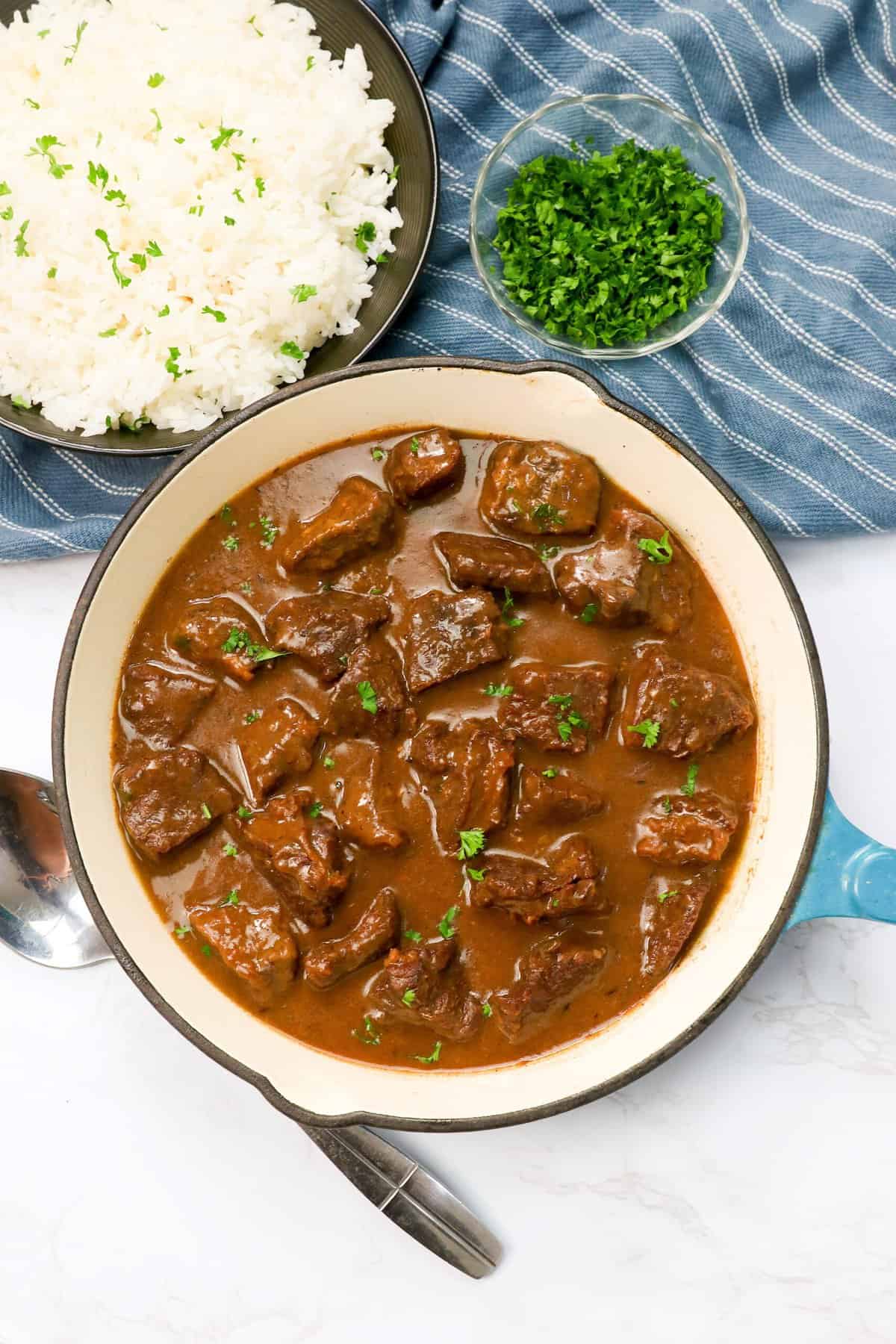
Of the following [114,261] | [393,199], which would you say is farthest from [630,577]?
[114,261]

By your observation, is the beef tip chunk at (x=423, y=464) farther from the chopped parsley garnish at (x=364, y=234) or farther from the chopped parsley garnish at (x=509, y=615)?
the chopped parsley garnish at (x=364, y=234)

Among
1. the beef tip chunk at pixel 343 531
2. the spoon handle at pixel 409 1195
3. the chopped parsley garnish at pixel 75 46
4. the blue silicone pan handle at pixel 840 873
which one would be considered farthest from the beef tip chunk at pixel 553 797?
the chopped parsley garnish at pixel 75 46

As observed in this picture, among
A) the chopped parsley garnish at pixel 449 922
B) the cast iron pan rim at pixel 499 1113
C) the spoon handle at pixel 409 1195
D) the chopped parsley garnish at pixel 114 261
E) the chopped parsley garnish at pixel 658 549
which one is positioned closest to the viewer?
the cast iron pan rim at pixel 499 1113

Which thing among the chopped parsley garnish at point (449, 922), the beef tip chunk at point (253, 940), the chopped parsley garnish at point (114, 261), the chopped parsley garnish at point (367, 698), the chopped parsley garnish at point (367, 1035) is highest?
the chopped parsley garnish at point (114, 261)

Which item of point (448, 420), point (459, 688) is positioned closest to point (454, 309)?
point (448, 420)

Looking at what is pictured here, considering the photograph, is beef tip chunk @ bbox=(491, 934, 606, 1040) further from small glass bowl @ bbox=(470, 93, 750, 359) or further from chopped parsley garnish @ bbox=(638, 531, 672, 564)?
small glass bowl @ bbox=(470, 93, 750, 359)

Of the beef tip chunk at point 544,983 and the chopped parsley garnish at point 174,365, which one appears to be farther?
the chopped parsley garnish at point 174,365

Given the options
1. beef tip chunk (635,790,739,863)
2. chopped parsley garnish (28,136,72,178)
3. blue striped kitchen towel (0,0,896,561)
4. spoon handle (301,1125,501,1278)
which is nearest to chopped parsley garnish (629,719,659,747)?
beef tip chunk (635,790,739,863)
